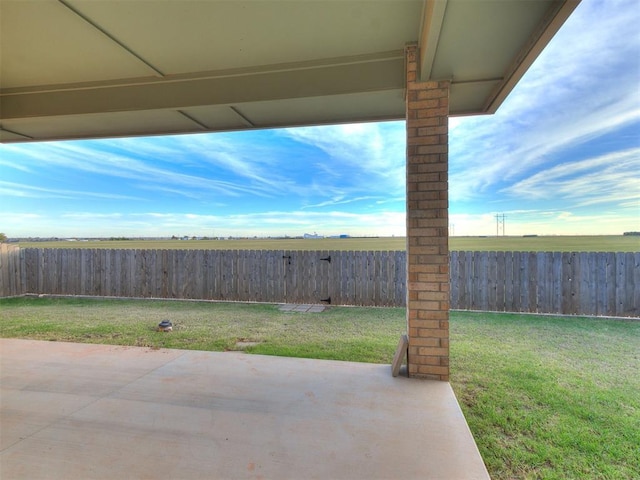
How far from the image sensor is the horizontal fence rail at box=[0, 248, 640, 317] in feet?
17.0

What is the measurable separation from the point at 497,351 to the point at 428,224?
2145 mm

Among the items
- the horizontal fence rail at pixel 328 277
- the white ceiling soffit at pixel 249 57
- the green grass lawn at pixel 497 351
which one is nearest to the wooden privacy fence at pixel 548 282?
the horizontal fence rail at pixel 328 277

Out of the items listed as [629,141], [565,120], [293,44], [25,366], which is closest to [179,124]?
[293,44]

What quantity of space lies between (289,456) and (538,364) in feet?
9.46

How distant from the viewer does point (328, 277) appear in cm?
654

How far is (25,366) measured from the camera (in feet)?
9.17

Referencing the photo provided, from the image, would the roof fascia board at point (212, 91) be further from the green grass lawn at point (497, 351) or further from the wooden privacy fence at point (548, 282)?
the wooden privacy fence at point (548, 282)

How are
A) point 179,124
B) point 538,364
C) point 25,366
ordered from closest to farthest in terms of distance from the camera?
point 25,366
point 538,364
point 179,124

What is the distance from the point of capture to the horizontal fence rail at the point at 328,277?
5195 mm

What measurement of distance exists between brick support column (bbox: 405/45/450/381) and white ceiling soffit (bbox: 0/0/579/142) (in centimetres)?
22

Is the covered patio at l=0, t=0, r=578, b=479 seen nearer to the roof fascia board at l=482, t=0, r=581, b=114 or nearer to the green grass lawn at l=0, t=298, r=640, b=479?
the roof fascia board at l=482, t=0, r=581, b=114

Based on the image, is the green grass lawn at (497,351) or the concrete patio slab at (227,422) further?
the green grass lawn at (497,351)

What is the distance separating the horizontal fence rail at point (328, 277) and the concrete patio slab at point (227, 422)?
143 inches

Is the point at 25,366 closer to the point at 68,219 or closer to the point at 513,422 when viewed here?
the point at 513,422
